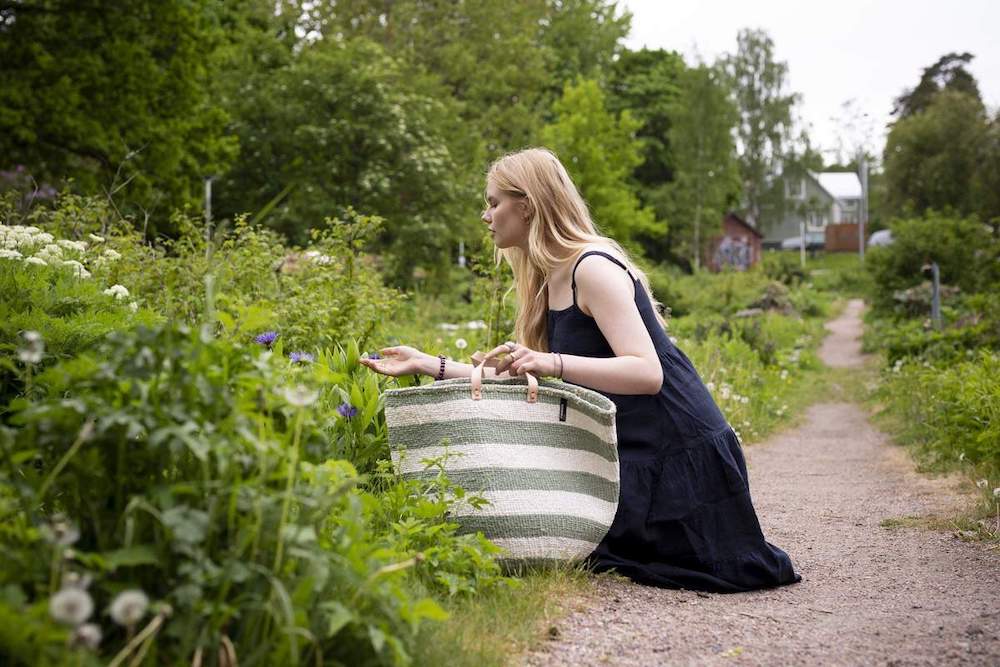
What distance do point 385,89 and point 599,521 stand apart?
64.8ft

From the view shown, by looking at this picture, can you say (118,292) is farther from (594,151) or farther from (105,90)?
(594,151)

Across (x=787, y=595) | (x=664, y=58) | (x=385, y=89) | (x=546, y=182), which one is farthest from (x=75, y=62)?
(x=664, y=58)

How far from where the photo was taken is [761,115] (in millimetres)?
51219

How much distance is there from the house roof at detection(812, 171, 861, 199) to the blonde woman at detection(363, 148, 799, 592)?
7861cm

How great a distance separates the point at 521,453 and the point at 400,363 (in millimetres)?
535

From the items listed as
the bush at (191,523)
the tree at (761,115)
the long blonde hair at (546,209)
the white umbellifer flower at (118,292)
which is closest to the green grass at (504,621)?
the bush at (191,523)

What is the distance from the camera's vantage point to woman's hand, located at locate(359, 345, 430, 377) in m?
3.29

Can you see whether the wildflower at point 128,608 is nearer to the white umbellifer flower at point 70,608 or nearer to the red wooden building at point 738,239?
the white umbellifer flower at point 70,608

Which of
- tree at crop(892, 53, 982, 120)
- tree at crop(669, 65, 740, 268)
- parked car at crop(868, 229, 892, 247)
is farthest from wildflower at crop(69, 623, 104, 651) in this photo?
parked car at crop(868, 229, 892, 247)

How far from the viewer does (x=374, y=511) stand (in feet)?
9.92

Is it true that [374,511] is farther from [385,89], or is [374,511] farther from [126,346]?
[385,89]

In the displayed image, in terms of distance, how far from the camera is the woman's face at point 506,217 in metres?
3.53

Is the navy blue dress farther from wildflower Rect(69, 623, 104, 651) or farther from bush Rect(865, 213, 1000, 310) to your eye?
bush Rect(865, 213, 1000, 310)

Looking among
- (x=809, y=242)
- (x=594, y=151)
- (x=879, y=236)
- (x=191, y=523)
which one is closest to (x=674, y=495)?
(x=191, y=523)
